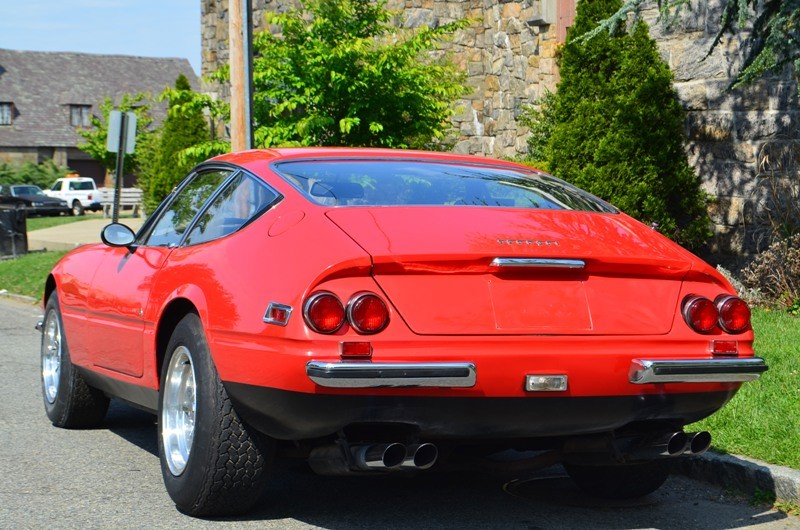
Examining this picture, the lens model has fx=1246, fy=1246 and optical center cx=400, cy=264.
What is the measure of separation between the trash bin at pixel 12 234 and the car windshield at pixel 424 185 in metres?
19.6

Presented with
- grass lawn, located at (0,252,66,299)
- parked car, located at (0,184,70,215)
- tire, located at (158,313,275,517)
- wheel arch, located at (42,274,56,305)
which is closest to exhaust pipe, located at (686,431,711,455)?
tire, located at (158,313,275,517)

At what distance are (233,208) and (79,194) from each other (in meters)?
56.2

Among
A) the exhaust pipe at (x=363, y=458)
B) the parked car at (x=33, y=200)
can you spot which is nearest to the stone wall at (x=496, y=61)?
the exhaust pipe at (x=363, y=458)

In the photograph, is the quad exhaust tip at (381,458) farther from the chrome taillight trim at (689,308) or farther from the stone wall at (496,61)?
the stone wall at (496,61)

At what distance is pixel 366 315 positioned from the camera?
447 centimetres

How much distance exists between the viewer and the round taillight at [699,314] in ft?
16.1

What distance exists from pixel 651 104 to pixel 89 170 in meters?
67.1

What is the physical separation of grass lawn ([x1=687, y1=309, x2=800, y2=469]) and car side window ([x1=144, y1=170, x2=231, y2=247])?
2.84 meters

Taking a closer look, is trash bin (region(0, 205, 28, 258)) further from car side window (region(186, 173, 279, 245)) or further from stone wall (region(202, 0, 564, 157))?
car side window (region(186, 173, 279, 245))

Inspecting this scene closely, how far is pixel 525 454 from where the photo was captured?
6664 mm

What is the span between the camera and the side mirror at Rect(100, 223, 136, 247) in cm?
644

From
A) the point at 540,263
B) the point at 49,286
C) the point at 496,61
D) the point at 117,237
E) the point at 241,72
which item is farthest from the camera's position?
the point at 496,61

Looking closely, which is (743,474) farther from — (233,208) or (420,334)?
(233,208)

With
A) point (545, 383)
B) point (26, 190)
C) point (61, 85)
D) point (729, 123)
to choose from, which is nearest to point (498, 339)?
point (545, 383)
